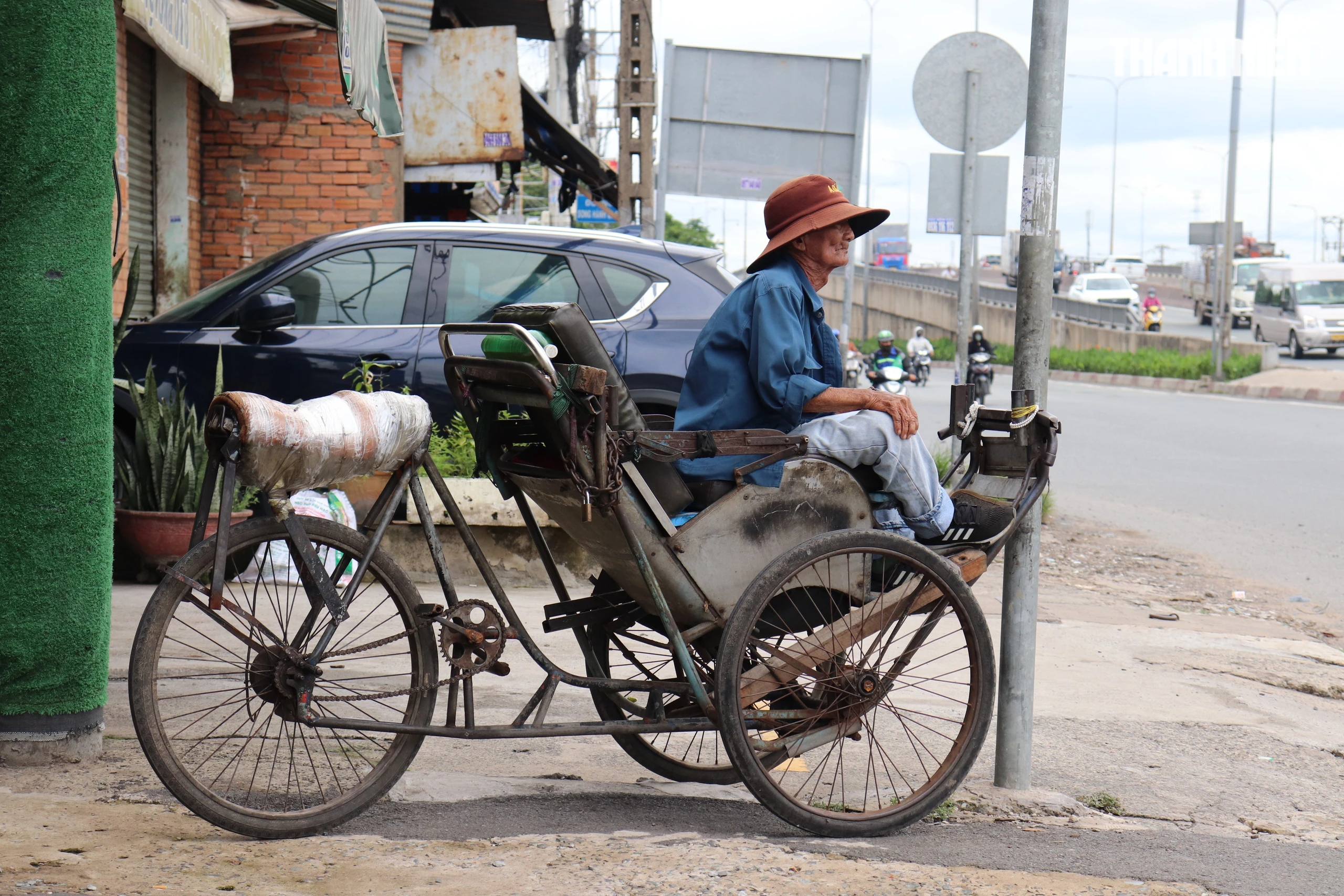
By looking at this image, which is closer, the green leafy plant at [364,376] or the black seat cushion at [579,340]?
the black seat cushion at [579,340]

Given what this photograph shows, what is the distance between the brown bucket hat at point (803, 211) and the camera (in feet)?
11.6

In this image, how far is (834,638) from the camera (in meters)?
3.43

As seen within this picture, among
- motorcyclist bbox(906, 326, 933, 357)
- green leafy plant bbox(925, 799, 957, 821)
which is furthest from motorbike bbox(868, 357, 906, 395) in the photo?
green leafy plant bbox(925, 799, 957, 821)

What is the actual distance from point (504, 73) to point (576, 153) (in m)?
5.69

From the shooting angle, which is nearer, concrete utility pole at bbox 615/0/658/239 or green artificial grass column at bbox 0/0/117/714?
green artificial grass column at bbox 0/0/117/714

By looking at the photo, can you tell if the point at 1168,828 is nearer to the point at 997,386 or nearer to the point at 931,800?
the point at 931,800

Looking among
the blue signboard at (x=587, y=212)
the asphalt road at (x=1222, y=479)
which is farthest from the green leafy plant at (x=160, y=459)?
the blue signboard at (x=587, y=212)

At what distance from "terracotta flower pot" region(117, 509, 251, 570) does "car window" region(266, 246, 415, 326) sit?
4.09 feet

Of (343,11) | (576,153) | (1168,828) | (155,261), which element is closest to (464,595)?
(343,11)

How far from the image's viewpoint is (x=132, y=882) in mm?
2846

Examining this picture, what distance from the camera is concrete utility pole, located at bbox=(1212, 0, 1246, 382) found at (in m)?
27.6

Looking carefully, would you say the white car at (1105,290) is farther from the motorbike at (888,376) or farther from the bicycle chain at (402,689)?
the bicycle chain at (402,689)

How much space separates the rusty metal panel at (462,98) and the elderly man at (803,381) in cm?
916

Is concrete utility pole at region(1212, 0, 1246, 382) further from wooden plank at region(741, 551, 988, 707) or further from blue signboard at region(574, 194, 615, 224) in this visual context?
wooden plank at region(741, 551, 988, 707)
